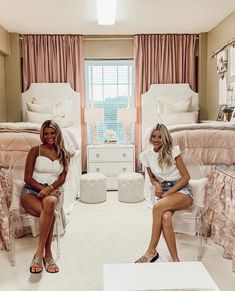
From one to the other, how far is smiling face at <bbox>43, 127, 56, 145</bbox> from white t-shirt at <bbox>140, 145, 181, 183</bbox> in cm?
82

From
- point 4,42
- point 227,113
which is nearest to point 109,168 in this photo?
point 227,113

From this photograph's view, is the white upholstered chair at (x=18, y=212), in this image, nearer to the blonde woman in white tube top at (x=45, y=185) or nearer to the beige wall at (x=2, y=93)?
Answer: the blonde woman in white tube top at (x=45, y=185)

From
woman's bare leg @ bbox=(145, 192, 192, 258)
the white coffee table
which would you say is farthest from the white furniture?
the white coffee table

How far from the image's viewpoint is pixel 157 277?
1683 millimetres

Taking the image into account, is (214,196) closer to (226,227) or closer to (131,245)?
(226,227)

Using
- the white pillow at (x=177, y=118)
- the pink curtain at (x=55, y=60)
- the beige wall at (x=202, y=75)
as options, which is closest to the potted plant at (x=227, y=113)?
the white pillow at (x=177, y=118)

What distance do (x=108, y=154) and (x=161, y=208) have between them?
2.65 metres

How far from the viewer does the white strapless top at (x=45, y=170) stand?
2842 mm

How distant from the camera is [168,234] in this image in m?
2.52

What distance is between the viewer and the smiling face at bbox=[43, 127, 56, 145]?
2867 mm

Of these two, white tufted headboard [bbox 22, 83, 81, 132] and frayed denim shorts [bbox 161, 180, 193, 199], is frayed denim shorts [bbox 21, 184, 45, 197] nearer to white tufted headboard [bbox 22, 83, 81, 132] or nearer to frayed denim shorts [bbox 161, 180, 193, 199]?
frayed denim shorts [bbox 161, 180, 193, 199]

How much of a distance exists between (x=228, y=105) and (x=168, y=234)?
9.35ft

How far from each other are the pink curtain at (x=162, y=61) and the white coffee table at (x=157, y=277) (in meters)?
4.06

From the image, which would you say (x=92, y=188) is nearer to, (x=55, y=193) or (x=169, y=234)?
(x=55, y=193)
